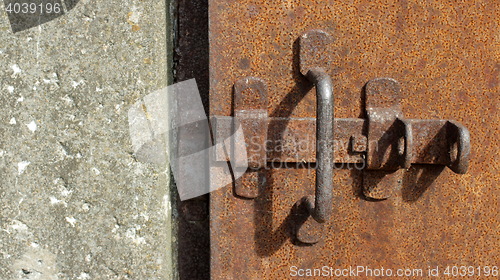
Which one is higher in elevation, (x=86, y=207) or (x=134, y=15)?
→ (x=134, y=15)

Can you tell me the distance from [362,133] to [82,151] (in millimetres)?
523

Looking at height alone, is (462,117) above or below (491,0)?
below

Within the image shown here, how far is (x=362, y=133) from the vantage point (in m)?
0.82

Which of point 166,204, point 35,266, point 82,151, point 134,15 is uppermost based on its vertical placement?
point 134,15

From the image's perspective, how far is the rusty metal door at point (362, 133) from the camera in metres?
0.81

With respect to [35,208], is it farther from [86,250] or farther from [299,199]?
[299,199]

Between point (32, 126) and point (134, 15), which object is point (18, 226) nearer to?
point (32, 126)

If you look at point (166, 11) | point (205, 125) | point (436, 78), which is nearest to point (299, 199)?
point (205, 125)

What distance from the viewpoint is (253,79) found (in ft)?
2.68

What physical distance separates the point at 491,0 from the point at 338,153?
38 cm

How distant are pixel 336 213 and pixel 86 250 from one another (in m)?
0.48

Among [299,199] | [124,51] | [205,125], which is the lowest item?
[299,199]

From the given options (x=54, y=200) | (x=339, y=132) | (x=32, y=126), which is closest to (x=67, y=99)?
(x=32, y=126)

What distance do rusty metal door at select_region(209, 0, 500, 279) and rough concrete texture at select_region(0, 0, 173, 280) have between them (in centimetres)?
14
